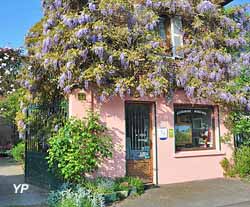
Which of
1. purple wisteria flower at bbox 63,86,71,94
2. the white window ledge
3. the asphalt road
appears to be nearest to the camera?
the asphalt road

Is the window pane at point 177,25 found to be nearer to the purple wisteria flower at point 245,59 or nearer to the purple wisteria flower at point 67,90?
the purple wisteria flower at point 245,59

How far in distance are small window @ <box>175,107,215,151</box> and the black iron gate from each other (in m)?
4.11

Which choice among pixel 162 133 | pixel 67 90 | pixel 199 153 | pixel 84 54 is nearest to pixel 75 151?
pixel 67 90

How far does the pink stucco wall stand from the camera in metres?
10.4

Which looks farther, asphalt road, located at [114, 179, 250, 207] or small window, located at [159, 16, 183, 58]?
small window, located at [159, 16, 183, 58]

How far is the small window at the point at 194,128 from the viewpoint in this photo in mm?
12211

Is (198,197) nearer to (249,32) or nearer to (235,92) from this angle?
(235,92)

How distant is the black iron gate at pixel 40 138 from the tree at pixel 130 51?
1.76 ft

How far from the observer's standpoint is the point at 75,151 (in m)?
8.80

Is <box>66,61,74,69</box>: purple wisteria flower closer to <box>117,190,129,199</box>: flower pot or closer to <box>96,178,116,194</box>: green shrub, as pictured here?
<box>96,178,116,194</box>: green shrub

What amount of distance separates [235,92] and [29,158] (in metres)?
7.21

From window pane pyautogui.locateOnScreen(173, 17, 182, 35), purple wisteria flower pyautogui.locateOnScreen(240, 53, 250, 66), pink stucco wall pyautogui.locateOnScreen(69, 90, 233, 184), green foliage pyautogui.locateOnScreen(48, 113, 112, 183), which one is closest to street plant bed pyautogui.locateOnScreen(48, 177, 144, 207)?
green foliage pyautogui.locateOnScreen(48, 113, 112, 183)

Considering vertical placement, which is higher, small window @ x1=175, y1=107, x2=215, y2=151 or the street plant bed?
small window @ x1=175, y1=107, x2=215, y2=151

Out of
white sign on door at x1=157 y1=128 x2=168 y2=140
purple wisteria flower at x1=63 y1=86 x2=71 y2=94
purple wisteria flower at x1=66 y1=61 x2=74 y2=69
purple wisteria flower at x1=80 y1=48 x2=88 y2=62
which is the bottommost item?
white sign on door at x1=157 y1=128 x2=168 y2=140
